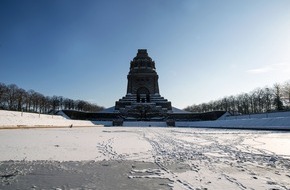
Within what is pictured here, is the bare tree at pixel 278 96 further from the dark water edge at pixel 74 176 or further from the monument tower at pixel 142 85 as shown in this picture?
the dark water edge at pixel 74 176

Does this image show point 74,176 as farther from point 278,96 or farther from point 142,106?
point 278,96

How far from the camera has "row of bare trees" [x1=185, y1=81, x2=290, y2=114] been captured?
62344 mm

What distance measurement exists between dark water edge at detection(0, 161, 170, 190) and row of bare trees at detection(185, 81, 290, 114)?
6344cm

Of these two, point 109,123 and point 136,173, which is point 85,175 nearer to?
point 136,173

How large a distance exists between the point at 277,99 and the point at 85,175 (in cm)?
6822

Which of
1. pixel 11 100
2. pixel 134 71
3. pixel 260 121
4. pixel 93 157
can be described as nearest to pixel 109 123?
pixel 134 71

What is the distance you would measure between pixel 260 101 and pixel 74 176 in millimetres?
82396

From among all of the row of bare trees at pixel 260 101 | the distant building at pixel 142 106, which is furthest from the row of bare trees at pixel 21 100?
the row of bare trees at pixel 260 101

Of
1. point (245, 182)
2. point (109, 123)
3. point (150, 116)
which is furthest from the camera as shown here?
point (150, 116)

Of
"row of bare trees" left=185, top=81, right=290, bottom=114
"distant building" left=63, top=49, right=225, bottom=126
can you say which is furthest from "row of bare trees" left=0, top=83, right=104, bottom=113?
"row of bare trees" left=185, top=81, right=290, bottom=114

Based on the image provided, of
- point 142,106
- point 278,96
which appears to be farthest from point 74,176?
point 278,96

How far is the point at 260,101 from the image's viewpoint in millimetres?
77500

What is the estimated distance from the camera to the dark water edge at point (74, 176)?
4402 mm

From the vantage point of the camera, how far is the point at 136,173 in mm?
5438
